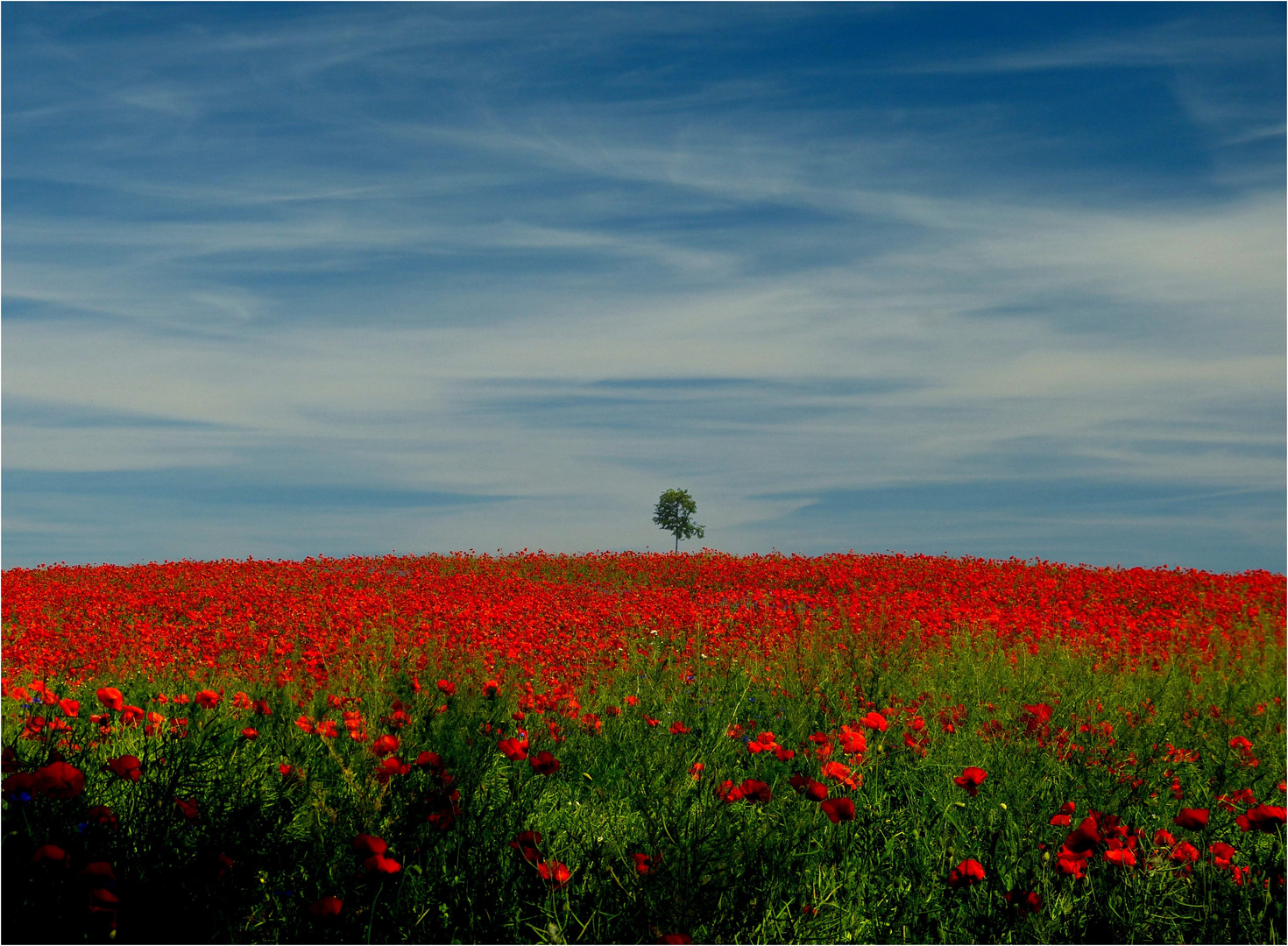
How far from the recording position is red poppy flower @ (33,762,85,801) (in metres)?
2.84

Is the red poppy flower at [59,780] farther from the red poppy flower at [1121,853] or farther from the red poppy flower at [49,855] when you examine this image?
the red poppy flower at [1121,853]

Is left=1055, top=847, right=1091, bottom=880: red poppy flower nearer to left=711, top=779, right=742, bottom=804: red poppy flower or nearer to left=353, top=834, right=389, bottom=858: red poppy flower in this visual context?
left=711, top=779, right=742, bottom=804: red poppy flower

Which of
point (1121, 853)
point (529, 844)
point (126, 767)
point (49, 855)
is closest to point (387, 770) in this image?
point (529, 844)

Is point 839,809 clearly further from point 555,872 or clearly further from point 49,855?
point 49,855

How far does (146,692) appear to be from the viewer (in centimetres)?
597

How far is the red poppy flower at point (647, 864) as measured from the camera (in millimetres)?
2980

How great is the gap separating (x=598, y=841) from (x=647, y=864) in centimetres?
72

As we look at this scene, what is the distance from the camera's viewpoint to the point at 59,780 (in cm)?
284

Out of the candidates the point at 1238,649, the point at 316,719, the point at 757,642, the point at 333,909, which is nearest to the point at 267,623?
the point at 757,642

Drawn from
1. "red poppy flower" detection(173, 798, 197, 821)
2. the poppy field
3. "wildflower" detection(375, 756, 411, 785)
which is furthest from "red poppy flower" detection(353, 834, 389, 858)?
"red poppy flower" detection(173, 798, 197, 821)

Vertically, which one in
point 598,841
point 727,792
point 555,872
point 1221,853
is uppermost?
point 727,792

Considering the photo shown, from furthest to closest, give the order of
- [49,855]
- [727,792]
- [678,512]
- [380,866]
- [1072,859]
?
1. [678,512]
2. [727,792]
3. [1072,859]
4. [380,866]
5. [49,855]

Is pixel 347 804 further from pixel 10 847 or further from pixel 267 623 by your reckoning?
pixel 267 623

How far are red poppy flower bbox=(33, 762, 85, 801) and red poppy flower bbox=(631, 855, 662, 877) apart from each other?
67.5 inches
